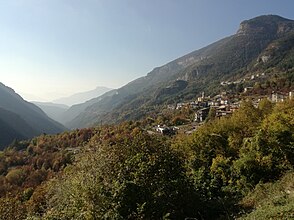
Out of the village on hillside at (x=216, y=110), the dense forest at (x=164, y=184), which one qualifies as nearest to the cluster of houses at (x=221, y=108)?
the village on hillside at (x=216, y=110)

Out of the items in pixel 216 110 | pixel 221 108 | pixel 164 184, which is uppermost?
pixel 164 184

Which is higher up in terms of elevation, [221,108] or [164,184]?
[164,184]

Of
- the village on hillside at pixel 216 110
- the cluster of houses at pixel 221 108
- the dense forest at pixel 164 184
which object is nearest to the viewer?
the dense forest at pixel 164 184

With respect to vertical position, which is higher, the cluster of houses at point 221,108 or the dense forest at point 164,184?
the dense forest at point 164,184

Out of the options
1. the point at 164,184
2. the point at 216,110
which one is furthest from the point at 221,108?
the point at 164,184

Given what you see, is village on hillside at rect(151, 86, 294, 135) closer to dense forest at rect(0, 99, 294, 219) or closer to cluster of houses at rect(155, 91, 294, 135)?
cluster of houses at rect(155, 91, 294, 135)

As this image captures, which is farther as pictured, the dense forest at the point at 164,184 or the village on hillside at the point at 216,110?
the village on hillside at the point at 216,110

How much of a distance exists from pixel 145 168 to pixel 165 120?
8880cm

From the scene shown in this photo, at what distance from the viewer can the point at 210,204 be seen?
15062mm

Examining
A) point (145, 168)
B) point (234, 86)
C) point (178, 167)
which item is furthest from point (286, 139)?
point (234, 86)

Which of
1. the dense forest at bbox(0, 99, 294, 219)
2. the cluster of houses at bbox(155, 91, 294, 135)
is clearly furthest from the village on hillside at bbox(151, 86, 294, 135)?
the dense forest at bbox(0, 99, 294, 219)

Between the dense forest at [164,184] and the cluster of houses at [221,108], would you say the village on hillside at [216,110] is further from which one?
the dense forest at [164,184]

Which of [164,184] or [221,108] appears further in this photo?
[221,108]

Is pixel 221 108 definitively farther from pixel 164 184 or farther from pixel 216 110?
pixel 164 184
